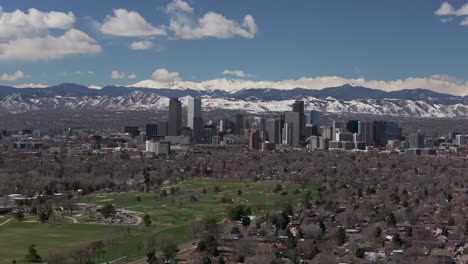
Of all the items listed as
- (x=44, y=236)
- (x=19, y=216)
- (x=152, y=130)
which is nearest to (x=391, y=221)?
(x=44, y=236)

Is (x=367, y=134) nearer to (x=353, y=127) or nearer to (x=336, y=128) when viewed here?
(x=353, y=127)

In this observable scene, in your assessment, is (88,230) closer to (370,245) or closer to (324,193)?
(370,245)

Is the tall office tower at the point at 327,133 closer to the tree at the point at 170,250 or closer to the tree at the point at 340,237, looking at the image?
the tree at the point at 340,237

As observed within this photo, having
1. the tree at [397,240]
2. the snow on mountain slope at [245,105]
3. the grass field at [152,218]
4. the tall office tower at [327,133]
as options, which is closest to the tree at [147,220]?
the grass field at [152,218]

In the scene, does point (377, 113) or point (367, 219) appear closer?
point (367, 219)

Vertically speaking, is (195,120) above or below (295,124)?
above

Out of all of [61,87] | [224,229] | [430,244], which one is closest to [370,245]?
[430,244]
